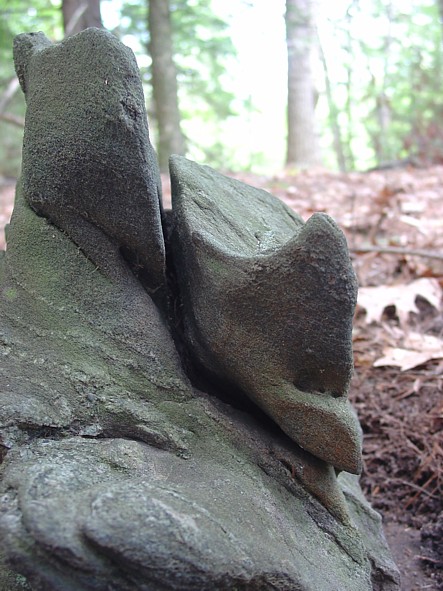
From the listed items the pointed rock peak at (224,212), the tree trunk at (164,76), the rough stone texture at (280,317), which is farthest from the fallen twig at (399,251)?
the tree trunk at (164,76)

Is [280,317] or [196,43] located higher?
[196,43]

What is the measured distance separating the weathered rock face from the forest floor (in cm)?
55

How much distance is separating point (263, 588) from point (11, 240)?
1128 millimetres

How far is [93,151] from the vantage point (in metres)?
1.50

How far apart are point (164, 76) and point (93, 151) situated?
227 inches

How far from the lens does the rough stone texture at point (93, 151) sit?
4.84 feet

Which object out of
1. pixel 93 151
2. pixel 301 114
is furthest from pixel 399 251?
pixel 301 114

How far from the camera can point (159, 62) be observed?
685cm

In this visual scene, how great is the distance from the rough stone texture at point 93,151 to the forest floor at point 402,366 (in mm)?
1405

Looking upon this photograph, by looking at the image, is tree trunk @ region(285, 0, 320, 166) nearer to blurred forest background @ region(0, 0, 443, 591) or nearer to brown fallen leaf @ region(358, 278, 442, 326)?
blurred forest background @ region(0, 0, 443, 591)

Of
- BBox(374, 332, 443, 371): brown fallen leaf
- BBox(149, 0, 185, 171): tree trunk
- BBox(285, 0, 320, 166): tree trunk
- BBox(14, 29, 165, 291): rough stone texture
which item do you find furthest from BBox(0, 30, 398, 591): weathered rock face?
BBox(285, 0, 320, 166): tree trunk

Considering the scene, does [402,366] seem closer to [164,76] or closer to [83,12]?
[83,12]

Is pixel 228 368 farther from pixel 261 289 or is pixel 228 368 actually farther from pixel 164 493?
pixel 164 493

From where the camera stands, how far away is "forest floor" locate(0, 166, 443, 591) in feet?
7.39
